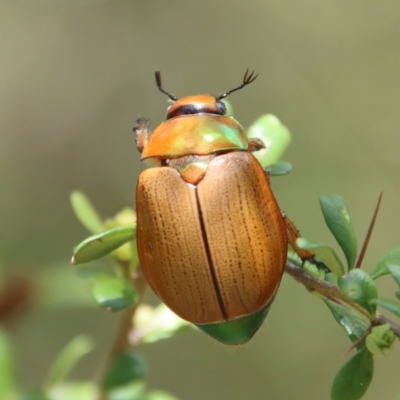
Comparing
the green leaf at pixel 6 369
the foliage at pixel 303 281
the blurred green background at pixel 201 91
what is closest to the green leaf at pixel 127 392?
the foliage at pixel 303 281

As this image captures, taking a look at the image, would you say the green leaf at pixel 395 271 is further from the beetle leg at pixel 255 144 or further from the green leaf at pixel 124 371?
the green leaf at pixel 124 371

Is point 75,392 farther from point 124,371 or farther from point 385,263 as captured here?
point 385,263

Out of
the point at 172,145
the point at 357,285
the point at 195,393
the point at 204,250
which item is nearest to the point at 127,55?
the point at 195,393

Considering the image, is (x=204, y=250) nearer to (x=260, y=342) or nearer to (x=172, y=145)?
(x=172, y=145)

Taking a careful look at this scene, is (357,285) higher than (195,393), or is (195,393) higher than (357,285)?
(357,285)

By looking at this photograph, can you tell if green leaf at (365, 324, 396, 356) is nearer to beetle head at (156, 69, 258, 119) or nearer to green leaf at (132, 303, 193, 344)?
green leaf at (132, 303, 193, 344)

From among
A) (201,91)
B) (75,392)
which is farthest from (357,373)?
(201,91)
